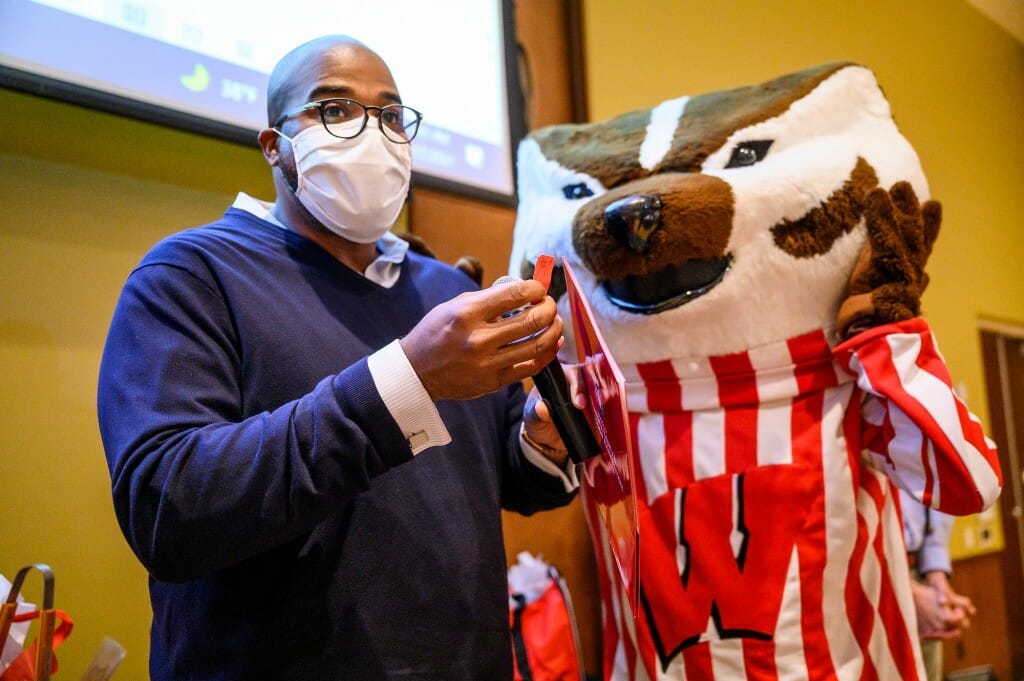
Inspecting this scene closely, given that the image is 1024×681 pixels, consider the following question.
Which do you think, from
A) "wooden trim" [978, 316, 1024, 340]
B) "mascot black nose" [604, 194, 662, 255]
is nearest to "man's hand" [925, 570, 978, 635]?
"mascot black nose" [604, 194, 662, 255]

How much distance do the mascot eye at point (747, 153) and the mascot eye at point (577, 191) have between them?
0.22 metres

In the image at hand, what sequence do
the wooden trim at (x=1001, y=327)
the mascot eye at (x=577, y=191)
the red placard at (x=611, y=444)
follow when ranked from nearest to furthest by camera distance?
the red placard at (x=611, y=444) → the mascot eye at (x=577, y=191) → the wooden trim at (x=1001, y=327)

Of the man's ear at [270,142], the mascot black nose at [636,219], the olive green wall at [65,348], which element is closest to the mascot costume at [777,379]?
the mascot black nose at [636,219]

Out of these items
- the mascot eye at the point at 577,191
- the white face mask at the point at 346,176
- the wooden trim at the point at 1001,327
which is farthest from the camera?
the wooden trim at the point at 1001,327

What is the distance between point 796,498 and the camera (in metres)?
1.07

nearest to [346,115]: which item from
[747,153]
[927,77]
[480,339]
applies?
[480,339]

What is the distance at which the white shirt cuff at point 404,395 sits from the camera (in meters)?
0.70

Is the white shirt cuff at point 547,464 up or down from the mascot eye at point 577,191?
down

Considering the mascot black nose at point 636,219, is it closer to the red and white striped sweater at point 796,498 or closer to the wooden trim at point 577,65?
the red and white striped sweater at point 796,498

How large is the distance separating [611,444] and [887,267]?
573mm

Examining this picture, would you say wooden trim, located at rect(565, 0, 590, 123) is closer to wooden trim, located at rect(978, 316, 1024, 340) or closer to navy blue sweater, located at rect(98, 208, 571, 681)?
navy blue sweater, located at rect(98, 208, 571, 681)

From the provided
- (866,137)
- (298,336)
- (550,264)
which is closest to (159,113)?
(298,336)

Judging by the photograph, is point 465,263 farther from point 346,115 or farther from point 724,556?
point 724,556

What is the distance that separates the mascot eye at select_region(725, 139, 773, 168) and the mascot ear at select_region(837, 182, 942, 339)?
6.8 inches
